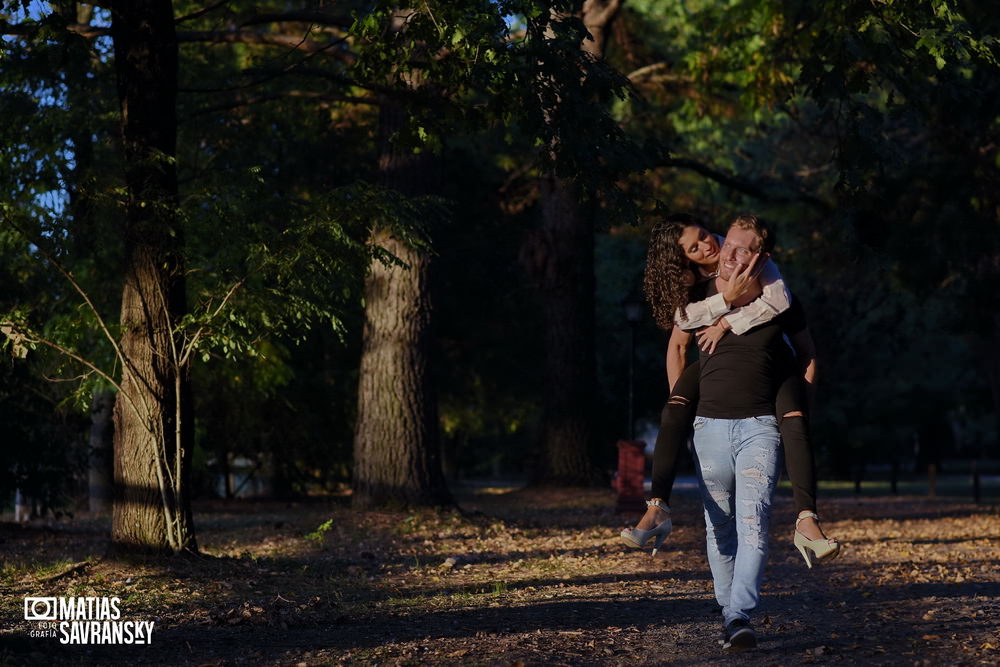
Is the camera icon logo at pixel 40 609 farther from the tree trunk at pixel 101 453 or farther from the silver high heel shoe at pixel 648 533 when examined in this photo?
the tree trunk at pixel 101 453

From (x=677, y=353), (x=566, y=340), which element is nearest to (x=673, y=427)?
(x=677, y=353)

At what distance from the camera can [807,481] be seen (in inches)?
268

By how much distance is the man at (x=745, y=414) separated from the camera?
670 centimetres

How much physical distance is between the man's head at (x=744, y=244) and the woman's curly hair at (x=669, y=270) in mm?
248

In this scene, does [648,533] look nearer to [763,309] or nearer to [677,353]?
[677,353]

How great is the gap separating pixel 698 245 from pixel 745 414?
91cm

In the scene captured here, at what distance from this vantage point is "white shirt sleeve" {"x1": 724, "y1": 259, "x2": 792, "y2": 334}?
6633 mm

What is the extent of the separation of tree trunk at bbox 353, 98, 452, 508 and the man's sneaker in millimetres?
9698

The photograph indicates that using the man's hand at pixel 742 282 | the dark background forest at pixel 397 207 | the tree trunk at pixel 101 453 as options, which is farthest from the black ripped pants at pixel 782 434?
the tree trunk at pixel 101 453

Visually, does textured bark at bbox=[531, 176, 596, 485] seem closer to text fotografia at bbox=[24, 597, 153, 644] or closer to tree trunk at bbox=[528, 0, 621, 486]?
tree trunk at bbox=[528, 0, 621, 486]

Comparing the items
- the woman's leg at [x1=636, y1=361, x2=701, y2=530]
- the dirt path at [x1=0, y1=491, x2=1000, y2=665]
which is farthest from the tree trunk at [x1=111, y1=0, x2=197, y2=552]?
the woman's leg at [x1=636, y1=361, x2=701, y2=530]

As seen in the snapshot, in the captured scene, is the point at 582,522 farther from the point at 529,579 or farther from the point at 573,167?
the point at 573,167

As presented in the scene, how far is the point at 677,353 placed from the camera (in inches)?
277

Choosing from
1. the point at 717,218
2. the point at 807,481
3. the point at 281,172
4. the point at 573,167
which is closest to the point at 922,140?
the point at 717,218
